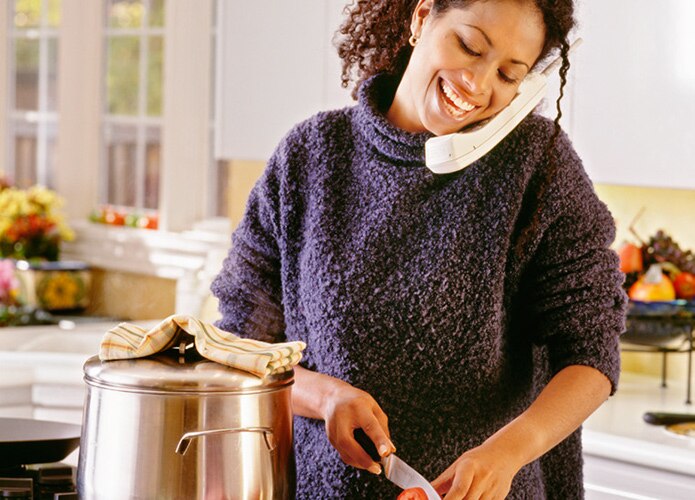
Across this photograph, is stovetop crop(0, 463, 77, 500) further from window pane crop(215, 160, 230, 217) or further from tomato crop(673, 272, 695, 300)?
window pane crop(215, 160, 230, 217)

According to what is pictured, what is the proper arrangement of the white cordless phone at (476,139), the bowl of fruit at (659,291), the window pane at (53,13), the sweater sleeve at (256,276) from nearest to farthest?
the white cordless phone at (476,139) < the sweater sleeve at (256,276) < the bowl of fruit at (659,291) < the window pane at (53,13)

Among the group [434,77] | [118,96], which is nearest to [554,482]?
[434,77]

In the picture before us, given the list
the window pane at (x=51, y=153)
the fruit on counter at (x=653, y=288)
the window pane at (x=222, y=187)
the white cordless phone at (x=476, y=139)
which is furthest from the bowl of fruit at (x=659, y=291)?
the window pane at (x=51, y=153)

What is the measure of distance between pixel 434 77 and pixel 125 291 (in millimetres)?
2977

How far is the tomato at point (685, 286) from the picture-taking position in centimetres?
238

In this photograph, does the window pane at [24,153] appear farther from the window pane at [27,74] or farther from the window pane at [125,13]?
the window pane at [125,13]

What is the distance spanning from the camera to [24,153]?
15.6 ft

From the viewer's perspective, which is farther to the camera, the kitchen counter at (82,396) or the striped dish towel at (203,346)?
the kitchen counter at (82,396)

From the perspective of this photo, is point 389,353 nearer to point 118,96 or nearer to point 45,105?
point 118,96

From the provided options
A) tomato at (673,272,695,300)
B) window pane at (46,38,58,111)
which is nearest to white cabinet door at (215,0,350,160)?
tomato at (673,272,695,300)

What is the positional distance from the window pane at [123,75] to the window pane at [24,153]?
50cm

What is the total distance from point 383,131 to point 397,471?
0.41 m

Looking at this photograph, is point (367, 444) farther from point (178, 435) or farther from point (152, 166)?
point (152, 166)

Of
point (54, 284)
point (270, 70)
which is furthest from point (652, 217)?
point (54, 284)
